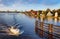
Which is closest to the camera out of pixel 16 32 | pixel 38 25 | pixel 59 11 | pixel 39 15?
pixel 16 32

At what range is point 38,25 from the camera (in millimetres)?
11336

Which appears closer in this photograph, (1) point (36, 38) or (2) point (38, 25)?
(1) point (36, 38)

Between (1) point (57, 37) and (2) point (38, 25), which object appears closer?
(1) point (57, 37)

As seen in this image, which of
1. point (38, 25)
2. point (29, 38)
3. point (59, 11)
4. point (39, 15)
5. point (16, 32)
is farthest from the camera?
point (39, 15)

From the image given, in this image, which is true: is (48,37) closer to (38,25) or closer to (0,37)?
(0,37)

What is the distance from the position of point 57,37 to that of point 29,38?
3.84 feet

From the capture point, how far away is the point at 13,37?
817 centimetres

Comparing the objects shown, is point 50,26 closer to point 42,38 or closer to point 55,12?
point 42,38

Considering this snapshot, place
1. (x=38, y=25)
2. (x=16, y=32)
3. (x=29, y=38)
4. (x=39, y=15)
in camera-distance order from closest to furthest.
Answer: (x=29, y=38) < (x=16, y=32) < (x=38, y=25) < (x=39, y=15)

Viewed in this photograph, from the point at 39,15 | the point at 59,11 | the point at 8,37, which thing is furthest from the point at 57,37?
the point at 39,15

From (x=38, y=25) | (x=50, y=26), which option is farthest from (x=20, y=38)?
(x=38, y=25)

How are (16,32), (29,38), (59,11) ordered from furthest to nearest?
(59,11) < (16,32) < (29,38)

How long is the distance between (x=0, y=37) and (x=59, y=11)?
51.9 feet

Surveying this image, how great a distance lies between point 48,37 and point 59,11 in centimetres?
1530
